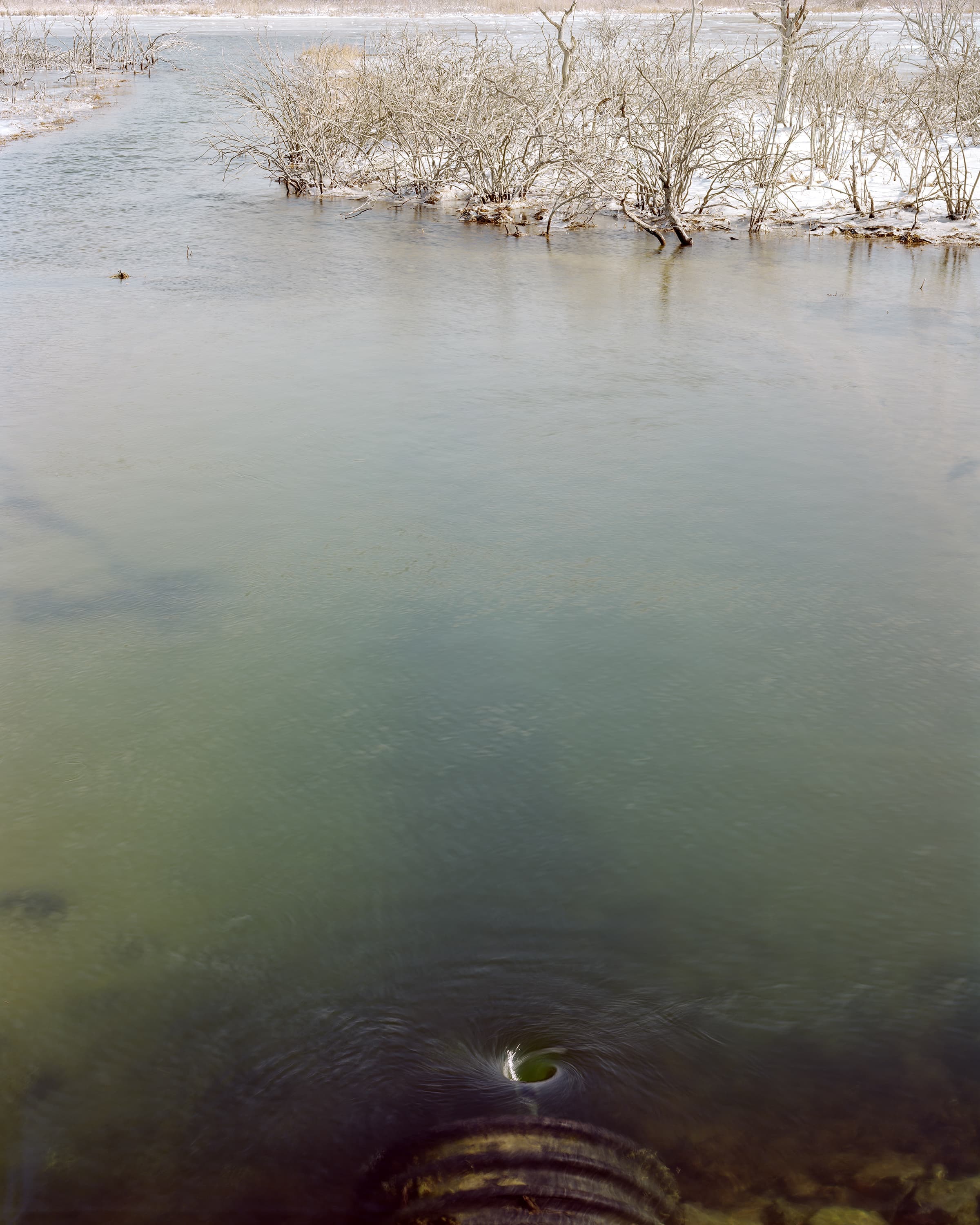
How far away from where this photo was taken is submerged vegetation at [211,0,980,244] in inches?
462

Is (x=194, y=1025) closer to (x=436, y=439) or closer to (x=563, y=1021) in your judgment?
(x=563, y=1021)

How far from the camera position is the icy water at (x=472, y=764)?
7.86 ft

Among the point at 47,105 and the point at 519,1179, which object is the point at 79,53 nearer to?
the point at 47,105

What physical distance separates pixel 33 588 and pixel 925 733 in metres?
3.48

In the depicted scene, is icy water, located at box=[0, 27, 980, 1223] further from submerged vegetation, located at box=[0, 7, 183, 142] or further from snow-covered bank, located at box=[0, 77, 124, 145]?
submerged vegetation, located at box=[0, 7, 183, 142]

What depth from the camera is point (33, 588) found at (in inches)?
177

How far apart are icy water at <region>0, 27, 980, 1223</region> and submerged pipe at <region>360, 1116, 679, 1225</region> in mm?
67

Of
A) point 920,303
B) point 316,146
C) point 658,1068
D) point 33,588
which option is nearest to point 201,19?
→ point 316,146

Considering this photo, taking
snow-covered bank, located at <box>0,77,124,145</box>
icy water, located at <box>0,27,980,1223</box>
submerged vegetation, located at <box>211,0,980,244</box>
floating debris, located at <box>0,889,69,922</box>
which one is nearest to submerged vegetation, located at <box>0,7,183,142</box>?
snow-covered bank, located at <box>0,77,124,145</box>

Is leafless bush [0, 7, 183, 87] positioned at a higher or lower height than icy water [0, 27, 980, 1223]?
higher

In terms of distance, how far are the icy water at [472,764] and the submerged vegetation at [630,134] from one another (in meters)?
5.35

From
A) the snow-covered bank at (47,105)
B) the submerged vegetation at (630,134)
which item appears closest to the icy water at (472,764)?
the submerged vegetation at (630,134)

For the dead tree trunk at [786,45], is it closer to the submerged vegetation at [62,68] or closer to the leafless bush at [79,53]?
the submerged vegetation at [62,68]

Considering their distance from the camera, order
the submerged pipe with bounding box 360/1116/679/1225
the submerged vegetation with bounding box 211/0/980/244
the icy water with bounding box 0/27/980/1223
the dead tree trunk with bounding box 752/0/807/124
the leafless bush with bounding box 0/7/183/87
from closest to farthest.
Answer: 1. the submerged pipe with bounding box 360/1116/679/1225
2. the icy water with bounding box 0/27/980/1223
3. the submerged vegetation with bounding box 211/0/980/244
4. the dead tree trunk with bounding box 752/0/807/124
5. the leafless bush with bounding box 0/7/183/87
